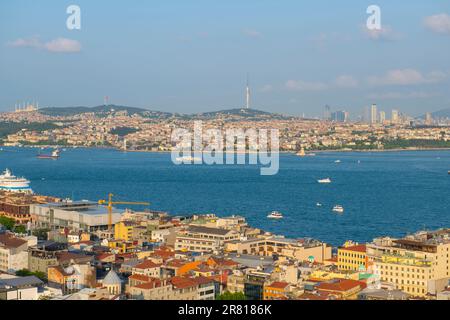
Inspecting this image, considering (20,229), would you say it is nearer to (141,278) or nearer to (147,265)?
(147,265)

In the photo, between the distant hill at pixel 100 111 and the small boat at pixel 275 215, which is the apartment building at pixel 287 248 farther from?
the distant hill at pixel 100 111

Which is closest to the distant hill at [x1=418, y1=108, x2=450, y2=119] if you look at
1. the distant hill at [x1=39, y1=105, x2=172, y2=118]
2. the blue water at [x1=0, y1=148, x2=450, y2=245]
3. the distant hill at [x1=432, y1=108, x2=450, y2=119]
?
the distant hill at [x1=432, y1=108, x2=450, y2=119]

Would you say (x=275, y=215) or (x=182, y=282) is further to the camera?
(x=275, y=215)

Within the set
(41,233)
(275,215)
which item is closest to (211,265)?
(41,233)


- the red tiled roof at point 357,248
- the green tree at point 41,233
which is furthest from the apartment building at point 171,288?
the green tree at point 41,233

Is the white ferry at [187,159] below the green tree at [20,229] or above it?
above
